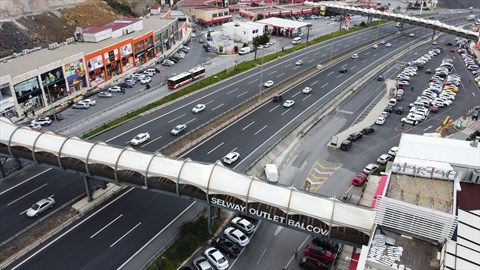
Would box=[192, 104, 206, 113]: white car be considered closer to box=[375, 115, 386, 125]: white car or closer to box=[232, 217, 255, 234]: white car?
box=[232, 217, 255, 234]: white car

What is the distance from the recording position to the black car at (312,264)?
34625mm

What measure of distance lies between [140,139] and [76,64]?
2967 centimetres

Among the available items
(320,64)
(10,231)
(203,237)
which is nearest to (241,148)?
(203,237)

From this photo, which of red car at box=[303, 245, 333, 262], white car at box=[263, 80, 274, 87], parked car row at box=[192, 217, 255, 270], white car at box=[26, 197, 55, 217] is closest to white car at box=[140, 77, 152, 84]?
white car at box=[263, 80, 274, 87]

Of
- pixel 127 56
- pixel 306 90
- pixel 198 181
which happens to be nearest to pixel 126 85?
pixel 127 56

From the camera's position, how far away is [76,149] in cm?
4047

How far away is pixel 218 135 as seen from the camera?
5825 centimetres

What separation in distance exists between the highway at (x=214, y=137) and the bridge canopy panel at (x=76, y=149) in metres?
6.74

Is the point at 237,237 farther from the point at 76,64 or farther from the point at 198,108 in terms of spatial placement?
the point at 76,64

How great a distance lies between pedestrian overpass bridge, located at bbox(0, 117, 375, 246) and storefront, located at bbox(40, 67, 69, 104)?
85.0 ft

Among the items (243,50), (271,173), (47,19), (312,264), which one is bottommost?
(312,264)

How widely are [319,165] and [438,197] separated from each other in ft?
73.7

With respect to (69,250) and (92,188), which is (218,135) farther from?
(69,250)

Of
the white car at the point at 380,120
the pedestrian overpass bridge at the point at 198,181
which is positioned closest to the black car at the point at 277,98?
the white car at the point at 380,120
